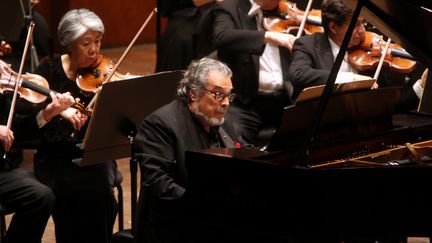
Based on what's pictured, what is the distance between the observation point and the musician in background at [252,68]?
5426 millimetres

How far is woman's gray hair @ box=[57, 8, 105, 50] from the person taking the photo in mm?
4625

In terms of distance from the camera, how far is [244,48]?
5.28 meters

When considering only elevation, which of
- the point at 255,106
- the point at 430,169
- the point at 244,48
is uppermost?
the point at 430,169

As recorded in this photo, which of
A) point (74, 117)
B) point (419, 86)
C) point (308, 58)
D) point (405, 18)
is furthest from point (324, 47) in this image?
point (74, 117)

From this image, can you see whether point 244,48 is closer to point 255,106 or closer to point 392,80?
point 255,106

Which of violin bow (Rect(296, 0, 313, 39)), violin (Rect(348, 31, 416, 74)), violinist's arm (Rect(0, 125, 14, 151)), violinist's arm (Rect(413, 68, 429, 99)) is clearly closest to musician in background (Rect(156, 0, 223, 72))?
violin bow (Rect(296, 0, 313, 39))

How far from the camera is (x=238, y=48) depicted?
5.34 meters

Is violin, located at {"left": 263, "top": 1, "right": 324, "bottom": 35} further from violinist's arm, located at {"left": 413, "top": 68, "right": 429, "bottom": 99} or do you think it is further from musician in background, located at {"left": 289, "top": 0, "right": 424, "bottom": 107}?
violinist's arm, located at {"left": 413, "top": 68, "right": 429, "bottom": 99}

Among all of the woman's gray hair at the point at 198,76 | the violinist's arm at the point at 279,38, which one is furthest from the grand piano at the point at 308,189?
the violinist's arm at the point at 279,38

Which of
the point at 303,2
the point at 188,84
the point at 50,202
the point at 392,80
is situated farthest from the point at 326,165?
the point at 303,2

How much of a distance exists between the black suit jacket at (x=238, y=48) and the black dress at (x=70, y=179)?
3.56ft

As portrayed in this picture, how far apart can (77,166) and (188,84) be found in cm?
94

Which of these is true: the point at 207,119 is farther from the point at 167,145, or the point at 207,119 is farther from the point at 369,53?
the point at 369,53

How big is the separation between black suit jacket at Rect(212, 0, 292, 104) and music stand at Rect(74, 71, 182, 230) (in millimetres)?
993
